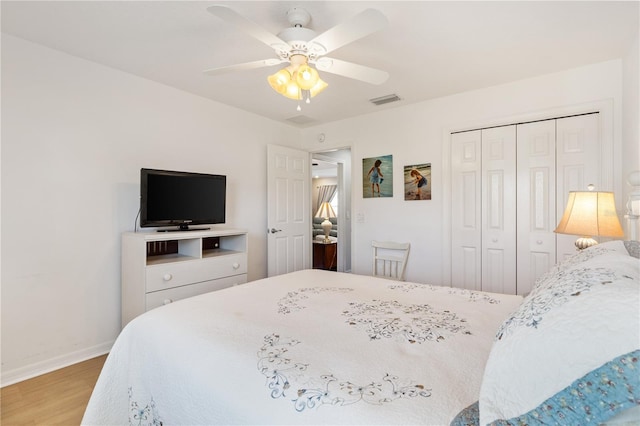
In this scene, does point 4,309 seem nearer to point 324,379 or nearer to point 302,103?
point 324,379

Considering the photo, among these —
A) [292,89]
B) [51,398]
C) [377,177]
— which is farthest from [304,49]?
[51,398]

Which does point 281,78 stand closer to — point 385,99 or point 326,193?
point 385,99

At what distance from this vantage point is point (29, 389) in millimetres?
2166

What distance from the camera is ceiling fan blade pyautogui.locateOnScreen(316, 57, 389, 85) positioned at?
1.92m

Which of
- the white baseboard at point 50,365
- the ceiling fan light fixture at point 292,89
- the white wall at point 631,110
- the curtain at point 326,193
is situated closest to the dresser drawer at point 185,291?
the white baseboard at point 50,365

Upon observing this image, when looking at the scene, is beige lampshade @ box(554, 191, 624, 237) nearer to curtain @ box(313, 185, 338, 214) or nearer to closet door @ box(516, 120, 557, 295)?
closet door @ box(516, 120, 557, 295)

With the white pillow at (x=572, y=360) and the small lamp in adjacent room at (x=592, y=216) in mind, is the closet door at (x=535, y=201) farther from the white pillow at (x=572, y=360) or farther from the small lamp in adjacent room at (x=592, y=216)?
the white pillow at (x=572, y=360)

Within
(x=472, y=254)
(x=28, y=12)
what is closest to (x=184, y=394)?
(x=28, y=12)

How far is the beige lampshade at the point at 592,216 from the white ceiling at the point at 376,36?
116 centimetres

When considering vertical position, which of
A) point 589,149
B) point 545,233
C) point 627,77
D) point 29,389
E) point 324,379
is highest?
point 627,77

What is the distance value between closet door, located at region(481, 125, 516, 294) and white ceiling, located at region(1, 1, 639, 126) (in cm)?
61

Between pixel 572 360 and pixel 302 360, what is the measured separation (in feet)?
2.41

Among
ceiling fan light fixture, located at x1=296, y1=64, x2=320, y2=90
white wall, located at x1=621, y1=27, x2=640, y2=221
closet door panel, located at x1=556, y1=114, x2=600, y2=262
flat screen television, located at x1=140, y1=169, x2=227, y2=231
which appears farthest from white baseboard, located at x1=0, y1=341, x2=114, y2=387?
white wall, located at x1=621, y1=27, x2=640, y2=221

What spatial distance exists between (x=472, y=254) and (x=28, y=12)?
4.08m
